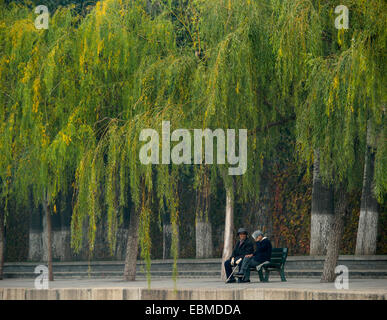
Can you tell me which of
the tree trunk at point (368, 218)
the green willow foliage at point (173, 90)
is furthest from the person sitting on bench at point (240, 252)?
the tree trunk at point (368, 218)

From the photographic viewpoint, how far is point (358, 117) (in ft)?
49.6

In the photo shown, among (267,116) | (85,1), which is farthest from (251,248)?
(85,1)

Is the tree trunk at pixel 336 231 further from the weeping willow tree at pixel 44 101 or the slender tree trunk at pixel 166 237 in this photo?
the slender tree trunk at pixel 166 237

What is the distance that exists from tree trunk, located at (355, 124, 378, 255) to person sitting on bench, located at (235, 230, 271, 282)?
12.1 feet

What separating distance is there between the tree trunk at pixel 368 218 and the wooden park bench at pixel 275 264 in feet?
9.99

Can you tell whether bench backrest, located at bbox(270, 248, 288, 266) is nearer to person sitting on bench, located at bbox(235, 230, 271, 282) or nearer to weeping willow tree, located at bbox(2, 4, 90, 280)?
person sitting on bench, located at bbox(235, 230, 271, 282)

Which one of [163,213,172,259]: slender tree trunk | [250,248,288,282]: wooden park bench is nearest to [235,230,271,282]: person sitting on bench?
[250,248,288,282]: wooden park bench

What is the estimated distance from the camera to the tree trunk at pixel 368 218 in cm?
2144

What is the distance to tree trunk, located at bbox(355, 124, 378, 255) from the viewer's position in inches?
844

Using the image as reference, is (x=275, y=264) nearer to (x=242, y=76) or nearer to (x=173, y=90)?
(x=173, y=90)

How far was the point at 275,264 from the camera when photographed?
19.0m

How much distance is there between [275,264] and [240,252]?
32.1 inches
